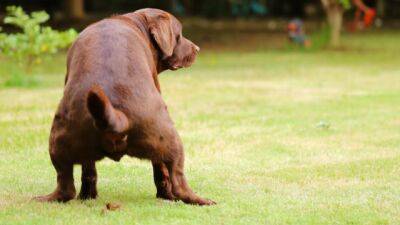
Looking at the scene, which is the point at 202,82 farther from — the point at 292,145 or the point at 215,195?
the point at 215,195

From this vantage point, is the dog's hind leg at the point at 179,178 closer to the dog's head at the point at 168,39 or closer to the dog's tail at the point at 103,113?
the dog's tail at the point at 103,113

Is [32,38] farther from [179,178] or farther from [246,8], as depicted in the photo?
[246,8]

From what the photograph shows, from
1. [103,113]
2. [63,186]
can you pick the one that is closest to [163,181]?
[63,186]

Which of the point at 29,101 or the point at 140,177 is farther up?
the point at 140,177

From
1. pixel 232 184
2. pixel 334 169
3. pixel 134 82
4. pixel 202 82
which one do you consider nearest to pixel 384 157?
pixel 334 169

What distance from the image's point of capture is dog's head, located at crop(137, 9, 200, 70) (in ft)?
23.7

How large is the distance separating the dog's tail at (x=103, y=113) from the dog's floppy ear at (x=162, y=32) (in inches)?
44.9

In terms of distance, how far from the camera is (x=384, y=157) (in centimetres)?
913

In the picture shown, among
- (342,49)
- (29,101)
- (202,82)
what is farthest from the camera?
(342,49)

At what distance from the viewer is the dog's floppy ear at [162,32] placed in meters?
7.21

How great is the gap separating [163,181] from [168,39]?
1.09 meters

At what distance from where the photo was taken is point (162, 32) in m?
7.25

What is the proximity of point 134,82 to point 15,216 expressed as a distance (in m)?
1.21

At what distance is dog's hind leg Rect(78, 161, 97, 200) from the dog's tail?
0.86 m
